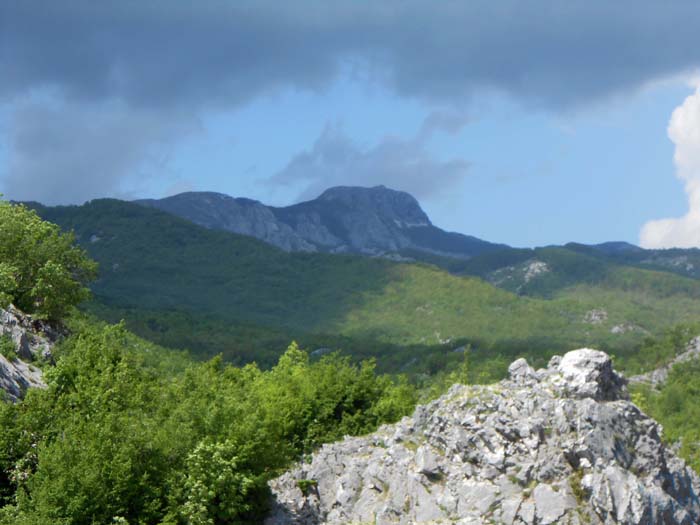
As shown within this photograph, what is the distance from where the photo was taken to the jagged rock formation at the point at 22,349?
2039 inches

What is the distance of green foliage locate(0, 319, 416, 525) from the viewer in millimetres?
43219

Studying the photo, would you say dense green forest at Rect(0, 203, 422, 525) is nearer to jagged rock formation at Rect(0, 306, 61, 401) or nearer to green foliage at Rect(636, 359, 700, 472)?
jagged rock formation at Rect(0, 306, 61, 401)

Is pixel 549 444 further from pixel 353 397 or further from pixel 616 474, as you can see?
pixel 353 397

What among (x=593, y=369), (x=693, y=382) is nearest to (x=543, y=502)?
(x=593, y=369)

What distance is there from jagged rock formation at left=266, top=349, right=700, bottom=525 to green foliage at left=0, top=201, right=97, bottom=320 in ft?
73.7

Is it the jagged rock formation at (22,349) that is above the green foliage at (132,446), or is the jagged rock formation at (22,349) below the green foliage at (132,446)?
above

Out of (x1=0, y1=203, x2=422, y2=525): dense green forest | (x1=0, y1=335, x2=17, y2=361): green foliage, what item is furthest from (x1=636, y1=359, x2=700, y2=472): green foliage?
(x1=0, y1=335, x2=17, y2=361): green foliage

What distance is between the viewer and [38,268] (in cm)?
6694

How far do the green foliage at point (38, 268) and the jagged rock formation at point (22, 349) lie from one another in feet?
4.08

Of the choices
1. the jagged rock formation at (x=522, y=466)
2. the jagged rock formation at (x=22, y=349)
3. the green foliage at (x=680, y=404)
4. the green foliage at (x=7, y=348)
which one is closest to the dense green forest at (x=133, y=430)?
the jagged rock formation at (x=22, y=349)

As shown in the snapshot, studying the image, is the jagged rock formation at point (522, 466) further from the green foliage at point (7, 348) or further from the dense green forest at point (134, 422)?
the green foliage at point (7, 348)

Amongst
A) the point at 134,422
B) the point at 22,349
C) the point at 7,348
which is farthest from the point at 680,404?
the point at 134,422

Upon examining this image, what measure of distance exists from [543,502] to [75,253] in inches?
1609

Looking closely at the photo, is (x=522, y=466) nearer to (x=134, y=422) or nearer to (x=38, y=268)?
(x=134, y=422)
